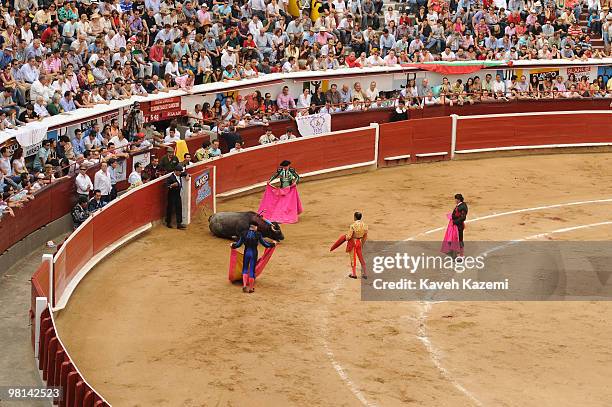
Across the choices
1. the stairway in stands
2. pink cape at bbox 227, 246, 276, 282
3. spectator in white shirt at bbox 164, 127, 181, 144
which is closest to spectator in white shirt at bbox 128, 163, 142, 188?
spectator in white shirt at bbox 164, 127, 181, 144

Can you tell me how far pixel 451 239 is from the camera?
2462 centimetres

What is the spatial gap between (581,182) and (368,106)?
603cm

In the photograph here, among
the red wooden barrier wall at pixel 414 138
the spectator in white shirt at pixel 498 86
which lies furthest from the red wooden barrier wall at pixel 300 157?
the spectator in white shirt at pixel 498 86

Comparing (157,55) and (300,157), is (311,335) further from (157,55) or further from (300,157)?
(157,55)

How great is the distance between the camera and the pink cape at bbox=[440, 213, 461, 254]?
2452 centimetres

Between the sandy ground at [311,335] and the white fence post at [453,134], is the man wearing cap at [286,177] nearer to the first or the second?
the sandy ground at [311,335]

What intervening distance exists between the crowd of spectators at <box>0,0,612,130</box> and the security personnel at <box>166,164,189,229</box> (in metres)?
2.54

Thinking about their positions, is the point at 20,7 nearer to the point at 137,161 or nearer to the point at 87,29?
the point at 87,29

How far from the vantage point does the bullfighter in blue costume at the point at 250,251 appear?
22141mm

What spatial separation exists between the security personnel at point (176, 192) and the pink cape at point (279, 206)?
5.73 ft

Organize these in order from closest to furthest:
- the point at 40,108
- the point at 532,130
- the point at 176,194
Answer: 1. the point at 40,108
2. the point at 176,194
3. the point at 532,130

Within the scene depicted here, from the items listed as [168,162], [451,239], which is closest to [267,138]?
[168,162]

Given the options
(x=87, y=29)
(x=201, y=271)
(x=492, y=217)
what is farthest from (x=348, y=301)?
(x=87, y=29)

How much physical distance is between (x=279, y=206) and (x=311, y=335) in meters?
7.08
